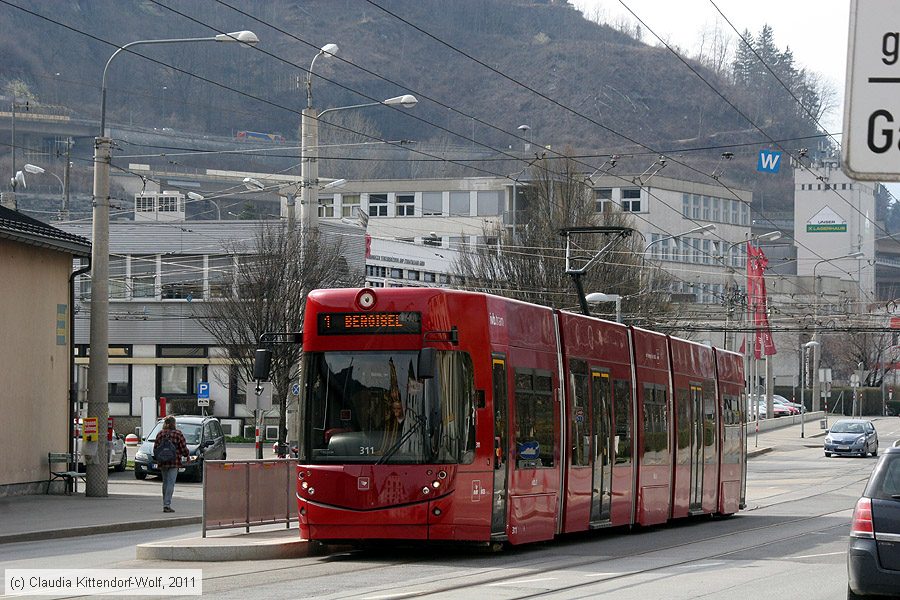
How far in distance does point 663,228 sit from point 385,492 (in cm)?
8728

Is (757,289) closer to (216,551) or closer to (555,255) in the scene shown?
(555,255)

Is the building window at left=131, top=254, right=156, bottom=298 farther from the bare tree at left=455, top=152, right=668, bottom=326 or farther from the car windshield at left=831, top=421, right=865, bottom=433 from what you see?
the car windshield at left=831, top=421, right=865, bottom=433

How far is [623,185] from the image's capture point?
99.1 meters

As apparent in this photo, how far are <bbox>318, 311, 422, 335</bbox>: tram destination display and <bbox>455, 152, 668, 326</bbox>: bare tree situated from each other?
128 ft

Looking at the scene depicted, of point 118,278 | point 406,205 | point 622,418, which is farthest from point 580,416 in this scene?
point 406,205

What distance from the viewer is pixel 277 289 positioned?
44.0 m

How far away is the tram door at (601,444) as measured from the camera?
2067cm

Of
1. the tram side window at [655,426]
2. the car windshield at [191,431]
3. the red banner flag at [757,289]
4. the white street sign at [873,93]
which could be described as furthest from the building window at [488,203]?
the white street sign at [873,93]

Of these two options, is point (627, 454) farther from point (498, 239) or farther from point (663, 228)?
point (663, 228)

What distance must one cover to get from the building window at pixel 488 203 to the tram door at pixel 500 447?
83456 mm

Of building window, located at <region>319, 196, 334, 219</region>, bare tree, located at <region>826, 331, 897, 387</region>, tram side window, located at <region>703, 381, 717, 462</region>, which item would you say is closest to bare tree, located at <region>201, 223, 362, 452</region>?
tram side window, located at <region>703, 381, 717, 462</region>

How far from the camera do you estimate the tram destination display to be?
16969mm

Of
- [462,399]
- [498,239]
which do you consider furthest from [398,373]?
[498,239]

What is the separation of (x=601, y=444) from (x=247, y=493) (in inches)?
197
